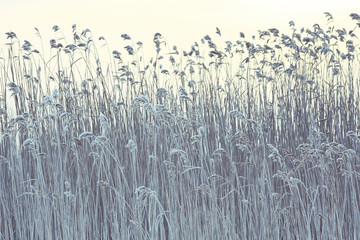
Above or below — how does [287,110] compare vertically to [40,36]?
below

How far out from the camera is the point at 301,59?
17.1 ft

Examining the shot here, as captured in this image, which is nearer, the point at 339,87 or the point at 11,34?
the point at 11,34

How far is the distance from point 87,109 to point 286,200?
158 centimetres

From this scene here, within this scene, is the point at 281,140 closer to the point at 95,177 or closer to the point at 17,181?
the point at 95,177

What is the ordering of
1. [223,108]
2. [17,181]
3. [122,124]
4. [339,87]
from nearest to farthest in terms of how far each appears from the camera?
[17,181], [122,124], [223,108], [339,87]

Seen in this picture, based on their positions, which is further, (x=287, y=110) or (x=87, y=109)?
(x=287, y=110)

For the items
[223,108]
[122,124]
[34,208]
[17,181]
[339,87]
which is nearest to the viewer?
[34,208]

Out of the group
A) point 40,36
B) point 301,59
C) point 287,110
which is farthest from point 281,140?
point 40,36

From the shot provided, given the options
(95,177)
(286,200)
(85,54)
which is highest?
(85,54)

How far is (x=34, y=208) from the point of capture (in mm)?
3535

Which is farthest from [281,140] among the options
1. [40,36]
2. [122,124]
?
[40,36]

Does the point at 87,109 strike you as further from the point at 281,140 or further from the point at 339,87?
the point at 339,87

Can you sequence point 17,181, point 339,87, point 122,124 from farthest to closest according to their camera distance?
point 339,87 < point 122,124 < point 17,181

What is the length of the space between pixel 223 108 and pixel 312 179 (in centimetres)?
92
